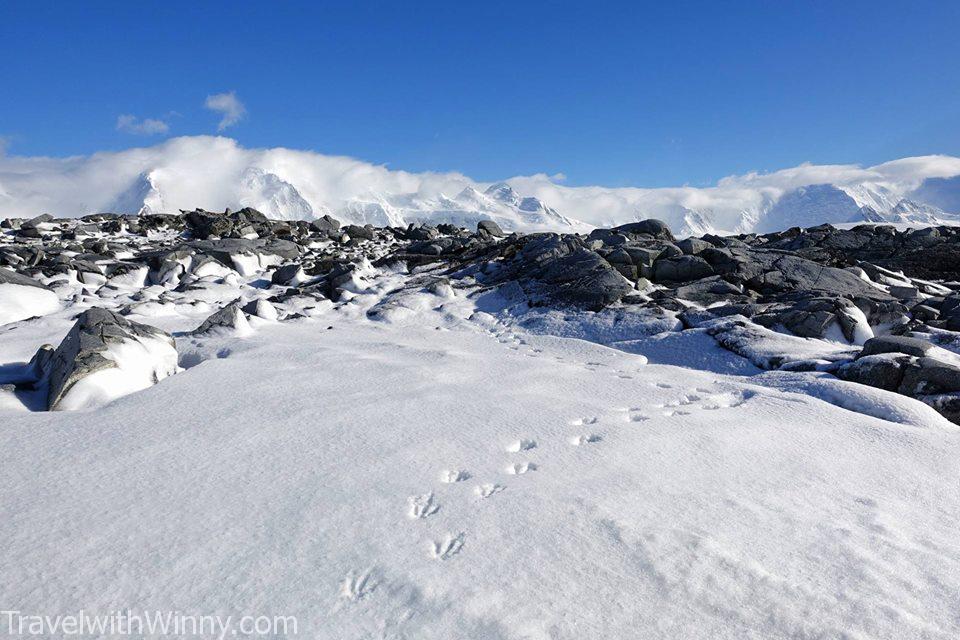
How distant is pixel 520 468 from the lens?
4156mm

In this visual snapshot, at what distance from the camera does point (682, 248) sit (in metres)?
16.2

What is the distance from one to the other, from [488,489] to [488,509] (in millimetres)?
329

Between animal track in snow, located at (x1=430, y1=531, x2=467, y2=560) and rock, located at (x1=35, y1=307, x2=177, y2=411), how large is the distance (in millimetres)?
4766

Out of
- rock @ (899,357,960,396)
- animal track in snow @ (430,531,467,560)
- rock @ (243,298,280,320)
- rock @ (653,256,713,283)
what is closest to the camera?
animal track in snow @ (430,531,467,560)

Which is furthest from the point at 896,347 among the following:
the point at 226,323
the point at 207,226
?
the point at 207,226

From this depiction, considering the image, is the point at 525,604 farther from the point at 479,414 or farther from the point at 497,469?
the point at 479,414

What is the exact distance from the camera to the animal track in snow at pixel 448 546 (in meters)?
2.93

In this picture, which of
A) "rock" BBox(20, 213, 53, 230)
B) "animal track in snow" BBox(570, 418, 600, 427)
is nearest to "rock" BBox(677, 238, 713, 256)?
"animal track in snow" BBox(570, 418, 600, 427)

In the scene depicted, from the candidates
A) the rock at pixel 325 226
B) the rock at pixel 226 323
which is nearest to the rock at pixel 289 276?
the rock at pixel 226 323

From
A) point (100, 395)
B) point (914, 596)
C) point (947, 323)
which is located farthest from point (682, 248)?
point (100, 395)

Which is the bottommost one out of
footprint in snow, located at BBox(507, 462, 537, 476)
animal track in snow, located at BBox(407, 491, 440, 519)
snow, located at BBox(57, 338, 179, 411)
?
footprint in snow, located at BBox(507, 462, 537, 476)

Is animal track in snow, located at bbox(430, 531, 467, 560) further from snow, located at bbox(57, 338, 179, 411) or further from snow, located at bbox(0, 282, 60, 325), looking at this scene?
snow, located at bbox(0, 282, 60, 325)

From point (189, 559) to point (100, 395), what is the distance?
375cm

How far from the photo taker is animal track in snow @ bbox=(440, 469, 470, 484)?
12.7 ft
